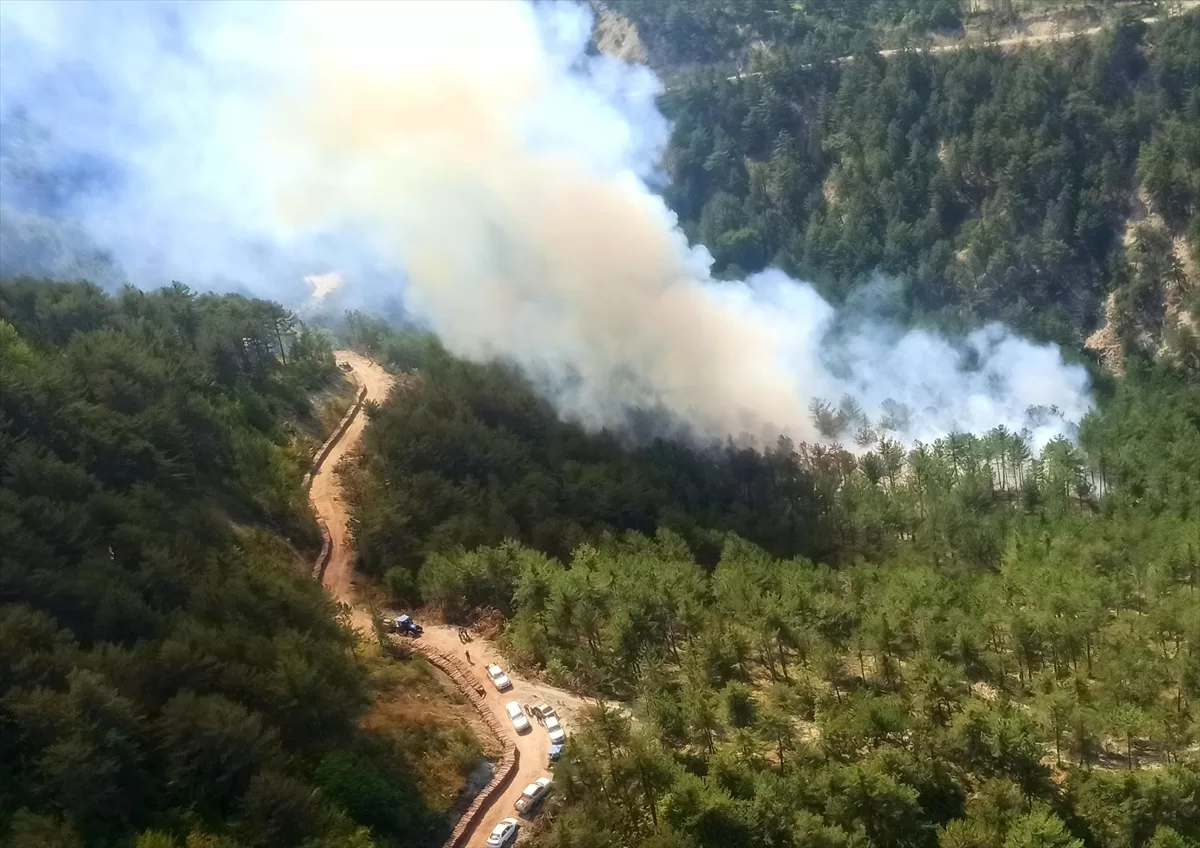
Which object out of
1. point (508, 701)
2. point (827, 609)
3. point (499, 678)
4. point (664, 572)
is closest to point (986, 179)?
point (664, 572)

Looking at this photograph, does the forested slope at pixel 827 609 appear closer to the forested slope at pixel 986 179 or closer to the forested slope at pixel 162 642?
the forested slope at pixel 162 642

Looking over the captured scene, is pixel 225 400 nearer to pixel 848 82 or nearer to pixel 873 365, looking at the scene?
pixel 873 365

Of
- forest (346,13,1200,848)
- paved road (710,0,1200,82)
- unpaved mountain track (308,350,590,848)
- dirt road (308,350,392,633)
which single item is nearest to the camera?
forest (346,13,1200,848)

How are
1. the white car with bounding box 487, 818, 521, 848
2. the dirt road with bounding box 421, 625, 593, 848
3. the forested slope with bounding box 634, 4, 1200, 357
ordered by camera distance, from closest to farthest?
the white car with bounding box 487, 818, 521, 848
the dirt road with bounding box 421, 625, 593, 848
the forested slope with bounding box 634, 4, 1200, 357

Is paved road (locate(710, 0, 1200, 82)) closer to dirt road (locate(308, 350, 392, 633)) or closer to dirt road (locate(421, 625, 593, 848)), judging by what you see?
dirt road (locate(308, 350, 392, 633))

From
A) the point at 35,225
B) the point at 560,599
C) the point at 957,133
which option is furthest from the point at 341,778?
the point at 957,133

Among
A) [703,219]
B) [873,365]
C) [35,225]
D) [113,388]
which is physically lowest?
[113,388]

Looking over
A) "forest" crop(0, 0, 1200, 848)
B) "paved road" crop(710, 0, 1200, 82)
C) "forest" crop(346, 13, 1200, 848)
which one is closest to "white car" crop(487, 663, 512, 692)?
"forest" crop(0, 0, 1200, 848)

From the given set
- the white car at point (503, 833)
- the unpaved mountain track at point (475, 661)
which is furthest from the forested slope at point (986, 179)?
the white car at point (503, 833)
